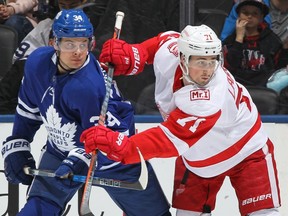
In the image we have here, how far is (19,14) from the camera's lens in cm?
501

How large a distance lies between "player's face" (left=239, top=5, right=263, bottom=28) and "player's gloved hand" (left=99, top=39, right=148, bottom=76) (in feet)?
3.09

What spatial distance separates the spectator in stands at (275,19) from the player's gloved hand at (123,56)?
3.01 feet

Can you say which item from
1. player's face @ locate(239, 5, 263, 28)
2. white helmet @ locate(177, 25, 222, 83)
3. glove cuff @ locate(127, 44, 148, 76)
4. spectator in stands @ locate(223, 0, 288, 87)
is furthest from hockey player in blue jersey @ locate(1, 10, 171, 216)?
player's face @ locate(239, 5, 263, 28)

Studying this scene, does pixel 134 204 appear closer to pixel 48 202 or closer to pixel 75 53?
pixel 48 202

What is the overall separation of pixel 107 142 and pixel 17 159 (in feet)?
1.94

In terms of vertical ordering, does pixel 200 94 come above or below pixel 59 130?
above

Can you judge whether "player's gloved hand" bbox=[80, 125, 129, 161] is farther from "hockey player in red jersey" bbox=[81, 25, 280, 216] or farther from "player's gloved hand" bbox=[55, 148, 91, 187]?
"player's gloved hand" bbox=[55, 148, 91, 187]

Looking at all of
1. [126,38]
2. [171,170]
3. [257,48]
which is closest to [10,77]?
[126,38]

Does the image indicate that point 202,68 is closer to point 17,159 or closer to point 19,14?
point 17,159

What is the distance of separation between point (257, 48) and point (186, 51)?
1165mm

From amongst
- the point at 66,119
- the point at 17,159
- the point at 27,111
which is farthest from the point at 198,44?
the point at 17,159

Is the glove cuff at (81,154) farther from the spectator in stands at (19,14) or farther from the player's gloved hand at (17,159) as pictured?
the spectator in stands at (19,14)

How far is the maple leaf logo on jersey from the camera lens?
3.79 metres

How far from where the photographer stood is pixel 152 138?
11.7 ft
